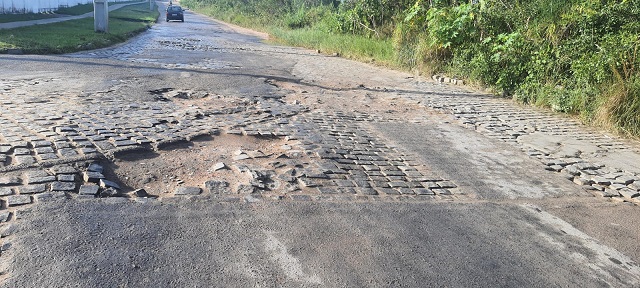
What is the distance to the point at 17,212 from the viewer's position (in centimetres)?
384

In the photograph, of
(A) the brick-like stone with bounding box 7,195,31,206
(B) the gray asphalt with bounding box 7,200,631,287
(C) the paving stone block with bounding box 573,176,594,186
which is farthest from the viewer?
(C) the paving stone block with bounding box 573,176,594,186

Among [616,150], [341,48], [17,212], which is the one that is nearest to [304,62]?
[341,48]

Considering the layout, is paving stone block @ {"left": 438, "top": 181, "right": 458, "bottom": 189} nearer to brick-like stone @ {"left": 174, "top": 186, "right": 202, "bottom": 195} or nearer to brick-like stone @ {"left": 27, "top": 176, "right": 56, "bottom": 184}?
brick-like stone @ {"left": 174, "top": 186, "right": 202, "bottom": 195}

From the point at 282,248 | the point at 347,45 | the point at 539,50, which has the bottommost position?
the point at 282,248

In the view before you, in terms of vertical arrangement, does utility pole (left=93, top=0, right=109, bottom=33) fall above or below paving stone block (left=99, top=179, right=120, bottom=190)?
above

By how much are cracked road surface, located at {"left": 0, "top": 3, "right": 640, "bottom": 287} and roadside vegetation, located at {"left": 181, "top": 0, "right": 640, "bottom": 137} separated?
79 centimetres

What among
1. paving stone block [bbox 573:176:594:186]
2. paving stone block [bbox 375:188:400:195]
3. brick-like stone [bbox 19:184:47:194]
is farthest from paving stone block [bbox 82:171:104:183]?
paving stone block [bbox 573:176:594:186]

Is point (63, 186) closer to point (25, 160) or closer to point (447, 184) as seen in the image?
point (25, 160)

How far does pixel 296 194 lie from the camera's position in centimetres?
478

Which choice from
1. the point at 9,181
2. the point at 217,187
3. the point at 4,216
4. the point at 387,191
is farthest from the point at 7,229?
the point at 387,191

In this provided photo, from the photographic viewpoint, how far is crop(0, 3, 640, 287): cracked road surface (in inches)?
136

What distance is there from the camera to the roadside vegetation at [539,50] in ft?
29.4

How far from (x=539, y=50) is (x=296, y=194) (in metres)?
8.27

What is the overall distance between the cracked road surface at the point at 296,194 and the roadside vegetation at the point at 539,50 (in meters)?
0.79
